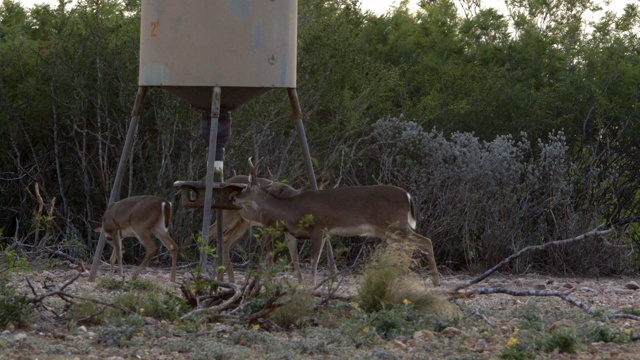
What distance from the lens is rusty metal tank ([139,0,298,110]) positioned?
9.59 metres

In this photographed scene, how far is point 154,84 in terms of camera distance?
32.0 feet

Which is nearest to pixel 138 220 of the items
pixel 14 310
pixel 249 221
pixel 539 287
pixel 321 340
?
pixel 249 221

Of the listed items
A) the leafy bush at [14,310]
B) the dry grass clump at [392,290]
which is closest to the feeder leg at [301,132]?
the dry grass clump at [392,290]

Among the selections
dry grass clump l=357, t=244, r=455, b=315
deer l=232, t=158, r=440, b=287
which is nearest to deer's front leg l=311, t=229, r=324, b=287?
deer l=232, t=158, r=440, b=287

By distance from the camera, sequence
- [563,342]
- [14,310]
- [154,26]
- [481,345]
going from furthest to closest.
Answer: [154,26] < [14,310] < [481,345] < [563,342]

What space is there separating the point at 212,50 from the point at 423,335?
3578 millimetres

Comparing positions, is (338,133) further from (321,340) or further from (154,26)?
(321,340)

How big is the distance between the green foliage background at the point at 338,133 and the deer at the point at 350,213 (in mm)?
1348

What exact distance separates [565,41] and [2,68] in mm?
8312

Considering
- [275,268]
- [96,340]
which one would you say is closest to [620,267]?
[275,268]

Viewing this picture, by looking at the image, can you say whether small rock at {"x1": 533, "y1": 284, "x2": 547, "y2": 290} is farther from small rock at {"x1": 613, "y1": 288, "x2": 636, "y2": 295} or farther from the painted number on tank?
the painted number on tank

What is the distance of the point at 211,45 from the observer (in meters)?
9.59

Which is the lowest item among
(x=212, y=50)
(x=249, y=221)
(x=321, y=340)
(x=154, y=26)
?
(x=321, y=340)

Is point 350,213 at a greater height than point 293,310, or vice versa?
point 350,213
